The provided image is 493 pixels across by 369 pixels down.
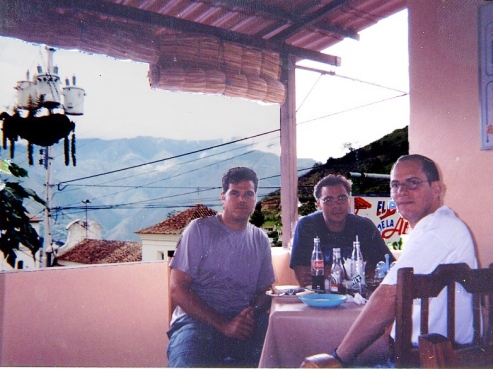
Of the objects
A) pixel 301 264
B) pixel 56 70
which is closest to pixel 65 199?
pixel 56 70

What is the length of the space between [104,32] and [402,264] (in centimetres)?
201

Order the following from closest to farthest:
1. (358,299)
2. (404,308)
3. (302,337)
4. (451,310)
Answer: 1. (404,308)
2. (451,310)
3. (302,337)
4. (358,299)

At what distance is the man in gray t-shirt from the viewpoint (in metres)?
1.81

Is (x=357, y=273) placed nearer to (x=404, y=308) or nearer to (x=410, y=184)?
(x=410, y=184)

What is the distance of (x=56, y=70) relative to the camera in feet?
→ 10.5

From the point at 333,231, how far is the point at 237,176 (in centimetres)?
82

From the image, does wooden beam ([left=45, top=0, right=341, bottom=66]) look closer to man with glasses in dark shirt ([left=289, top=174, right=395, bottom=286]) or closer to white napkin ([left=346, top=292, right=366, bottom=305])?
man with glasses in dark shirt ([left=289, top=174, right=395, bottom=286])

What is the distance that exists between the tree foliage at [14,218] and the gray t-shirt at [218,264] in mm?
1133

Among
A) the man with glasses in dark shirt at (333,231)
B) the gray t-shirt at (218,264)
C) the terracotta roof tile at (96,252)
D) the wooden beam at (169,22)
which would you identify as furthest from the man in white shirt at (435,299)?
the terracotta roof tile at (96,252)

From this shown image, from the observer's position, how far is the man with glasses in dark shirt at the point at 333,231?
2539mm

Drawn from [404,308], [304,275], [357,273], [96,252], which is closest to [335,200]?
[304,275]

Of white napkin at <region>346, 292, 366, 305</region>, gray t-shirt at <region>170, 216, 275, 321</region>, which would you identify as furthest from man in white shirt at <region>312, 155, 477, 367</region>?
gray t-shirt at <region>170, 216, 275, 321</region>

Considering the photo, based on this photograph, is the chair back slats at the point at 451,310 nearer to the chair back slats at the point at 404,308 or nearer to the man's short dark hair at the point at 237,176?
the chair back slats at the point at 404,308

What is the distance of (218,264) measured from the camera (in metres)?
1.98
